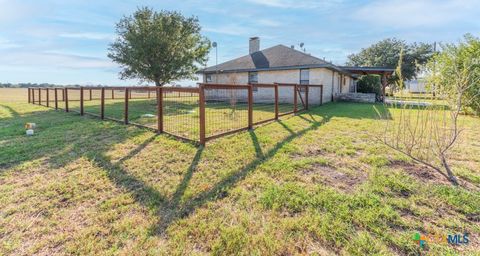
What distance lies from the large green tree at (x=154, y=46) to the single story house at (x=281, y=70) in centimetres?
258

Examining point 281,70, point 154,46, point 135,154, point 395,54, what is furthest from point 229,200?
point 395,54

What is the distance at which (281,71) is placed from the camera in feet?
48.5

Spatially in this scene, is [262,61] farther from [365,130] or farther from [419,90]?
[419,90]

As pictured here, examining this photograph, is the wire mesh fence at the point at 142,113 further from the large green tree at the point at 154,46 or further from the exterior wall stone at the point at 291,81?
the exterior wall stone at the point at 291,81

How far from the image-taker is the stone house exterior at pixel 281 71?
13.4 meters

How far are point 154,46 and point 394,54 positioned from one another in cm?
3000

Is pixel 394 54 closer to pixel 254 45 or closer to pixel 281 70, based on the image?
pixel 254 45

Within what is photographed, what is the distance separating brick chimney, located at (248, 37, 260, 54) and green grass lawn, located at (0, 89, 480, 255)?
1599 centimetres

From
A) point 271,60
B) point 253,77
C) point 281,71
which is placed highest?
point 271,60

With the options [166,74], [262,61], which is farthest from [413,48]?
[166,74]

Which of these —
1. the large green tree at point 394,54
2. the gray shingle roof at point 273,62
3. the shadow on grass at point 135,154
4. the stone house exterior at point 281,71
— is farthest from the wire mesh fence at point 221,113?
the large green tree at point 394,54

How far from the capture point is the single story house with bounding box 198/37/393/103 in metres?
13.5

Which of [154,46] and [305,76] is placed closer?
[305,76]

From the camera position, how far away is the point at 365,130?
Answer: 616cm
